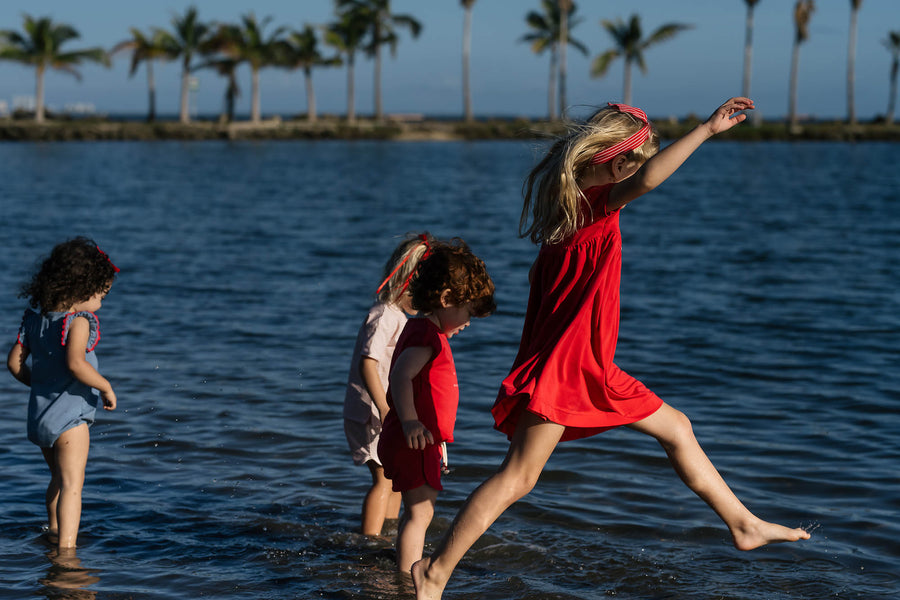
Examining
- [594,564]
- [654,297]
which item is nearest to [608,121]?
[594,564]

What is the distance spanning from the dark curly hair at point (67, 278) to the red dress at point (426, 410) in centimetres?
127

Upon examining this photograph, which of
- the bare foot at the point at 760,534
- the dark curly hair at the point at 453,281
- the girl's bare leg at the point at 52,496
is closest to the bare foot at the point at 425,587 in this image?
the dark curly hair at the point at 453,281

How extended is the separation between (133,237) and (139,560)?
13398 millimetres

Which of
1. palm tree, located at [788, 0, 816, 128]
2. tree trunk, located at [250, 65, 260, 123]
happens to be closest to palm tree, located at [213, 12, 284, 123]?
tree trunk, located at [250, 65, 260, 123]

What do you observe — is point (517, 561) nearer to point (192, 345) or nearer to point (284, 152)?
point (192, 345)

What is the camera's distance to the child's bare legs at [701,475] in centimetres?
340

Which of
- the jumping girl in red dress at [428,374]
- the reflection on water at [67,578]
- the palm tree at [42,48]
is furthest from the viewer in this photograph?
the palm tree at [42,48]

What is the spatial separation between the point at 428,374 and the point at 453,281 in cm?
34

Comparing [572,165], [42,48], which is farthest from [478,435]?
[42,48]

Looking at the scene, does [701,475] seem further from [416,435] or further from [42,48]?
[42,48]

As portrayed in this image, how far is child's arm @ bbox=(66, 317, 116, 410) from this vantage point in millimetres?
3738

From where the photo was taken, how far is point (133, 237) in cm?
1666

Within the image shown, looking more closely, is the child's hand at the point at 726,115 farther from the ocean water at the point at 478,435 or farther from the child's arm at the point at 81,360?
the child's arm at the point at 81,360

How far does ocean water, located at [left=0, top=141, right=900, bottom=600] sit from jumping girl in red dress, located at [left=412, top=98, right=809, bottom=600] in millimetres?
394
